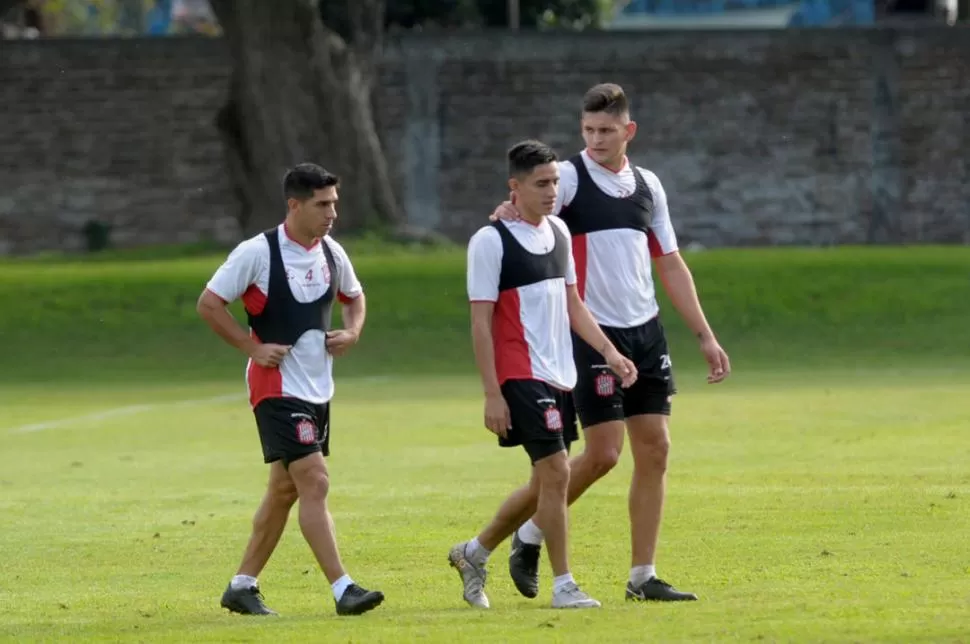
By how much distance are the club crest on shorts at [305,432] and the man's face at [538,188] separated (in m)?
1.23

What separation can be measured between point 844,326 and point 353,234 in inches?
344

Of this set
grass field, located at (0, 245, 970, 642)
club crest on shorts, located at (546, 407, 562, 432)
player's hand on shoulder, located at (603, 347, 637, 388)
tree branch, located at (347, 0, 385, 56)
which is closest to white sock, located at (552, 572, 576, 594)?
grass field, located at (0, 245, 970, 642)

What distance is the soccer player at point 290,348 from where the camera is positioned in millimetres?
8781

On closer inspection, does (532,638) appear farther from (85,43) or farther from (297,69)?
(85,43)

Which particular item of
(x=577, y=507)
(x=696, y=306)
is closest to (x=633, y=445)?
(x=696, y=306)

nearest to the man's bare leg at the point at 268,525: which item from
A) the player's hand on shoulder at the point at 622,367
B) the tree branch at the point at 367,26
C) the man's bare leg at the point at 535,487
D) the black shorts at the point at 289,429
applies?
the black shorts at the point at 289,429

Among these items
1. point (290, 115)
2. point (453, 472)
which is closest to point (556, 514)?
point (453, 472)

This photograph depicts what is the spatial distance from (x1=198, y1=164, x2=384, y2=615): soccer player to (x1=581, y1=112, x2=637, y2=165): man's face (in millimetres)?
1093

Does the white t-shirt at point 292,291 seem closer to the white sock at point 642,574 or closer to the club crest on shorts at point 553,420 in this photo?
the club crest on shorts at point 553,420

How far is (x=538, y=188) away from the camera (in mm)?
8781

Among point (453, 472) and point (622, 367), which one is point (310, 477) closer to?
point (622, 367)

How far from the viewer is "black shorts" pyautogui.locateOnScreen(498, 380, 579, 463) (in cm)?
872

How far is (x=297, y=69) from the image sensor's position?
33.6 metres

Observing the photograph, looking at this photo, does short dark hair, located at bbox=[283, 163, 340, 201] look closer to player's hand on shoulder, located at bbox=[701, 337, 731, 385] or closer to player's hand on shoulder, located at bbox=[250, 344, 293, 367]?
player's hand on shoulder, located at bbox=[250, 344, 293, 367]
